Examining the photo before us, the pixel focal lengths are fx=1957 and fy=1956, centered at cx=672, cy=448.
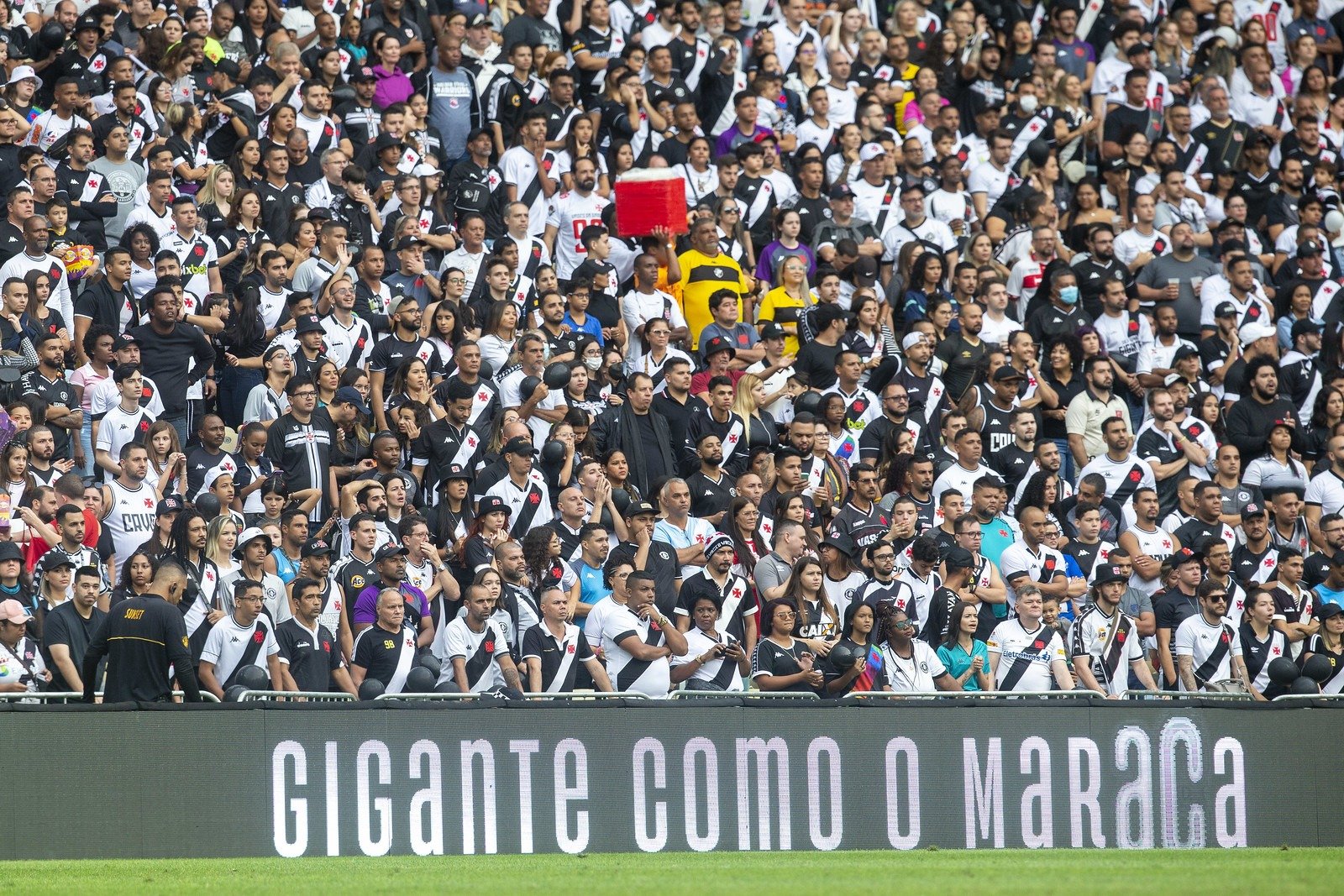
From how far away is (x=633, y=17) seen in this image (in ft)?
70.4

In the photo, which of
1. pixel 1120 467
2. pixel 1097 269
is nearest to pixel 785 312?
pixel 1120 467

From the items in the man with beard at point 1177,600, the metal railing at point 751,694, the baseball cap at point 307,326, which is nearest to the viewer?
the metal railing at point 751,694

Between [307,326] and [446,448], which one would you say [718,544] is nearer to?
[446,448]

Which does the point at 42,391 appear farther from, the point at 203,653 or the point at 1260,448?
the point at 1260,448

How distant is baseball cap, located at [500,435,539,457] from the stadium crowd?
0.09m

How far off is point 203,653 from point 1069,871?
5.75 meters

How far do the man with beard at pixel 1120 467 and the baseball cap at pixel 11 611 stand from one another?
900cm

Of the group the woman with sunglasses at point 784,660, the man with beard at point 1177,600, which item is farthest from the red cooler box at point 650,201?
the man with beard at point 1177,600

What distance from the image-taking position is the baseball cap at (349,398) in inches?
603

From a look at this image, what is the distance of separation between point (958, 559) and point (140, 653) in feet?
20.2

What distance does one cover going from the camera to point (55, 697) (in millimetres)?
11656

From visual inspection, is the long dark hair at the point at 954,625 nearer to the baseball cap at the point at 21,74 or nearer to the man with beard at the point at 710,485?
the man with beard at the point at 710,485

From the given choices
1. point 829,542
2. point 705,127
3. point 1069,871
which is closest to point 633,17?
point 705,127

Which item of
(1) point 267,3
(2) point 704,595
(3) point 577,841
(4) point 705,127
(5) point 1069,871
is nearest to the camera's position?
(5) point 1069,871
